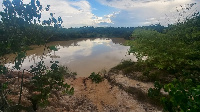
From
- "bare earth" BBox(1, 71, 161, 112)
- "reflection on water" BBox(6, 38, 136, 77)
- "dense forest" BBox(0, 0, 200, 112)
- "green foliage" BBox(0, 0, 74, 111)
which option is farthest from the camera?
"reflection on water" BBox(6, 38, 136, 77)

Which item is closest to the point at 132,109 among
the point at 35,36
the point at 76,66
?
the point at 35,36

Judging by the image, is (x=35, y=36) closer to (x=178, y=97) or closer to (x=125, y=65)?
(x=178, y=97)

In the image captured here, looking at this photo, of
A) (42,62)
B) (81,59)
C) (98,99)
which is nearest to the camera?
(42,62)

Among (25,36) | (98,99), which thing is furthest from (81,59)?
(25,36)

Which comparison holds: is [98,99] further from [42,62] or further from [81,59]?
[81,59]

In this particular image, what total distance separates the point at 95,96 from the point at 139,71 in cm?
547

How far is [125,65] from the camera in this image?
17.7 metres

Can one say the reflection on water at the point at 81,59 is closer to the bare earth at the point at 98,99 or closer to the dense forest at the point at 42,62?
the bare earth at the point at 98,99

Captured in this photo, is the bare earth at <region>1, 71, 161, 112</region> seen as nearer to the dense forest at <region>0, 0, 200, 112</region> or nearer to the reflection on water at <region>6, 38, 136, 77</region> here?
the dense forest at <region>0, 0, 200, 112</region>

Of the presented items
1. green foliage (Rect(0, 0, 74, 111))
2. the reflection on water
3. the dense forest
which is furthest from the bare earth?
green foliage (Rect(0, 0, 74, 111))

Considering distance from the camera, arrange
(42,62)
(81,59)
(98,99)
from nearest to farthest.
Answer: (42,62) < (98,99) < (81,59)

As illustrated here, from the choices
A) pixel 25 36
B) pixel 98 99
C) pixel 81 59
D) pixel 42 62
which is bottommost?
pixel 98 99

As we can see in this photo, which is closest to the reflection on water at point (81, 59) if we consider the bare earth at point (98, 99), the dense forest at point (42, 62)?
the bare earth at point (98, 99)

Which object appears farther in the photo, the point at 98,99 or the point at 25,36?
the point at 98,99
